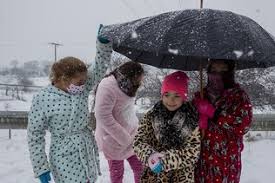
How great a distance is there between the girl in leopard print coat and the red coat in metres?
0.13

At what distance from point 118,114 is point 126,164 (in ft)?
8.36

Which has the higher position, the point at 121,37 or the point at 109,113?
the point at 121,37

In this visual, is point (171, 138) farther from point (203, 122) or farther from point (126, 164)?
point (126, 164)

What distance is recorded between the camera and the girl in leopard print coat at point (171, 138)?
3.07 meters

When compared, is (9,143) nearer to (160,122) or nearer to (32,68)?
(160,122)

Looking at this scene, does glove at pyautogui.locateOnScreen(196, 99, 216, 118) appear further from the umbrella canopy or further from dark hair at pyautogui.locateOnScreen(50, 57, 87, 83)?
dark hair at pyautogui.locateOnScreen(50, 57, 87, 83)

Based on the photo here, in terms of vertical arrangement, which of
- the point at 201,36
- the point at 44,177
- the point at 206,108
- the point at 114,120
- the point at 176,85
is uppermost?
the point at 201,36

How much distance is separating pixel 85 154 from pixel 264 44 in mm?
1728

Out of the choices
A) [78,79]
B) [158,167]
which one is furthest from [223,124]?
[78,79]

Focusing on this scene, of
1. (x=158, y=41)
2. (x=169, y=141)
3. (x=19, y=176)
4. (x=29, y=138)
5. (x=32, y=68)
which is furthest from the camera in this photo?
(x=32, y=68)

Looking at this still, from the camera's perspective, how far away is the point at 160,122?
126 inches

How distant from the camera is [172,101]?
319 cm

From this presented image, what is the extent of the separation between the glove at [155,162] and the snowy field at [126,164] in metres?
2.88

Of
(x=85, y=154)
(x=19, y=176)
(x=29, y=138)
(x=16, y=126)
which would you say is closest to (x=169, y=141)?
(x=85, y=154)
